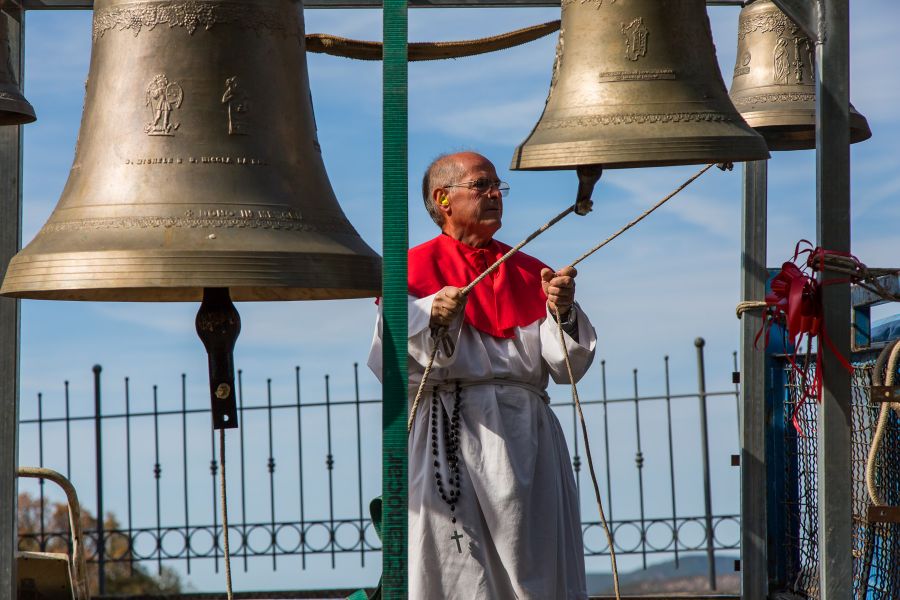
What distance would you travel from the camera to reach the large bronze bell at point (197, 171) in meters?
2.88

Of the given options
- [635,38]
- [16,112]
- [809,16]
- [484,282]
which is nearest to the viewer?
[635,38]

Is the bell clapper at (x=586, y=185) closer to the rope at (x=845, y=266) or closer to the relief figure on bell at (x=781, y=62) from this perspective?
the rope at (x=845, y=266)

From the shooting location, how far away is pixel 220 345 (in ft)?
10.4

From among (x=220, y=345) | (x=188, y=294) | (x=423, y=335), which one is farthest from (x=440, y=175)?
(x=220, y=345)

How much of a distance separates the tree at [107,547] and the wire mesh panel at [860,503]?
581cm

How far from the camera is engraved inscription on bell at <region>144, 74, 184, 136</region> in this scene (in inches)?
122

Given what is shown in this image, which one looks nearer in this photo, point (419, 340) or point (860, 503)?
point (419, 340)

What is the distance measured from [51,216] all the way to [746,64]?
2.85 m

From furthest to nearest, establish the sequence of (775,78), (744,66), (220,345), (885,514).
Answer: (744,66)
(775,78)
(885,514)
(220,345)

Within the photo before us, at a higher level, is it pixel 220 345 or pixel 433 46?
pixel 433 46

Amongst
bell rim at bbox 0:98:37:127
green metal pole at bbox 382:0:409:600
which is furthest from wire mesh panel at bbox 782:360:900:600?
bell rim at bbox 0:98:37:127

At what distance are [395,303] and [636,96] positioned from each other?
0.95 metres

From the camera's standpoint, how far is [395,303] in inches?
114

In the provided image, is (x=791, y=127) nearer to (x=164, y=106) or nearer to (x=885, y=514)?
(x=885, y=514)
